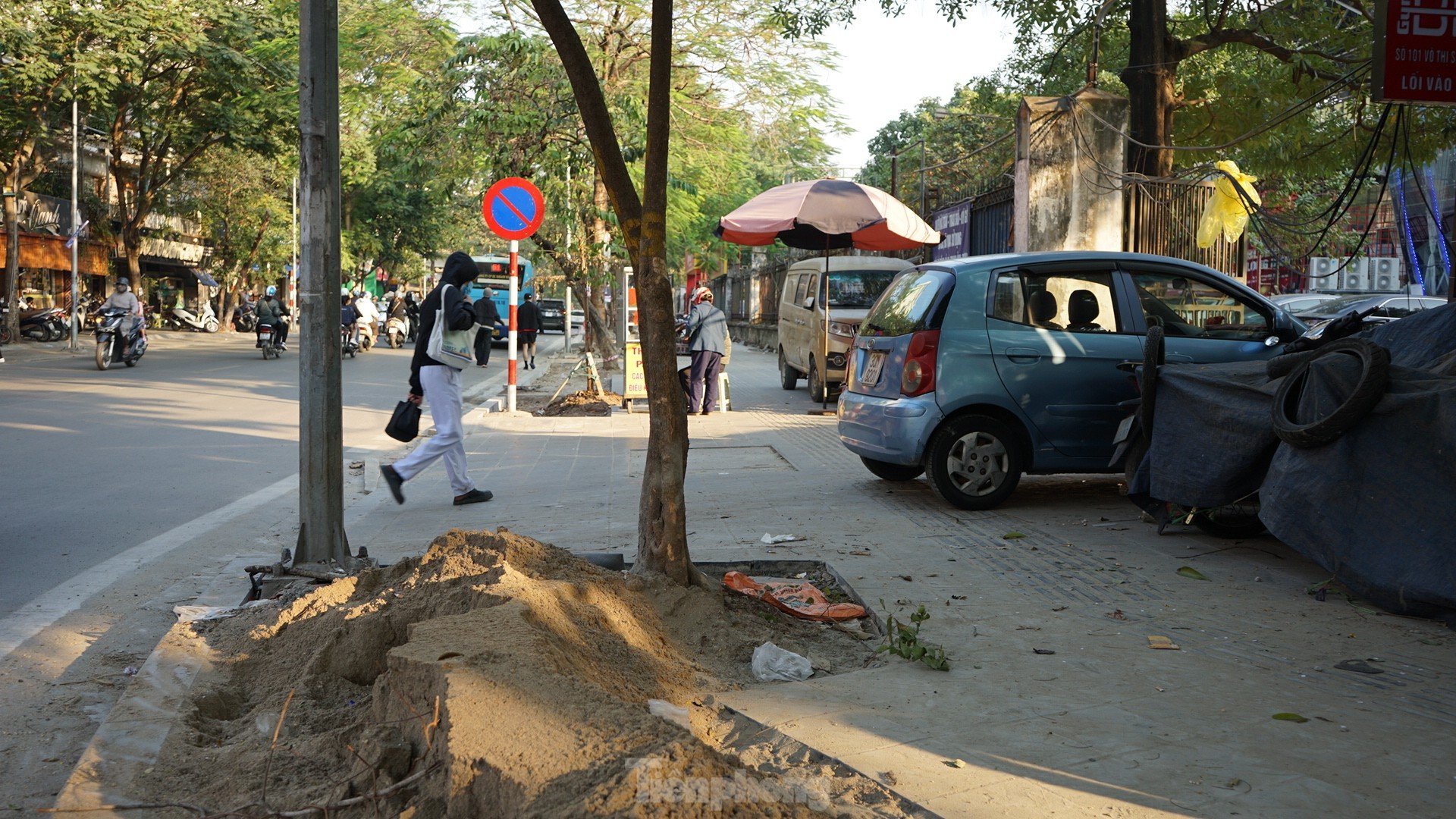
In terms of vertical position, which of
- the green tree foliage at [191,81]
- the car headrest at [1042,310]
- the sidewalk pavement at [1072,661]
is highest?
the green tree foliage at [191,81]

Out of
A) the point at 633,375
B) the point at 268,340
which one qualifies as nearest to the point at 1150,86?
the point at 633,375

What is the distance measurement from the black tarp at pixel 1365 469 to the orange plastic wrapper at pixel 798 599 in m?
2.08

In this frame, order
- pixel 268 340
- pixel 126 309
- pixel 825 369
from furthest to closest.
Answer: pixel 268 340 → pixel 126 309 → pixel 825 369

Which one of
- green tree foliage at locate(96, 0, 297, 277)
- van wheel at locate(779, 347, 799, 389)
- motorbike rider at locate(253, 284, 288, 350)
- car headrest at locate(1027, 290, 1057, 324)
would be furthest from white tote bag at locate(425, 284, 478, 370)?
motorbike rider at locate(253, 284, 288, 350)

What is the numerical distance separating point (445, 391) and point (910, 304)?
332 centimetres

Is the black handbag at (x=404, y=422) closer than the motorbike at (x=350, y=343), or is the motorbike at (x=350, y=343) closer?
the black handbag at (x=404, y=422)

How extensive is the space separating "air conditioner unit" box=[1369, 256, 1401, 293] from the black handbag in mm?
32332

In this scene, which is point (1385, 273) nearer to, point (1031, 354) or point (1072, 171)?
point (1072, 171)

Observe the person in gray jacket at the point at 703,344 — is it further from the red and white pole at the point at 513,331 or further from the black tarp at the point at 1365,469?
the black tarp at the point at 1365,469

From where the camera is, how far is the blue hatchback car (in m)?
7.68

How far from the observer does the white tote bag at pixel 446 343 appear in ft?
26.9

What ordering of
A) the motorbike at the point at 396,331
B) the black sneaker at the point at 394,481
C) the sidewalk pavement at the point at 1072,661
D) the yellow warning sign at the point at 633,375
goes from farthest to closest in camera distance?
the motorbike at the point at 396,331
the yellow warning sign at the point at 633,375
the black sneaker at the point at 394,481
the sidewalk pavement at the point at 1072,661

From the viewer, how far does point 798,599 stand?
17.2 feet

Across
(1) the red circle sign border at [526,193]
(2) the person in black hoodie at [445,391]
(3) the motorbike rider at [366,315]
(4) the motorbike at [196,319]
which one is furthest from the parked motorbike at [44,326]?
(2) the person in black hoodie at [445,391]
